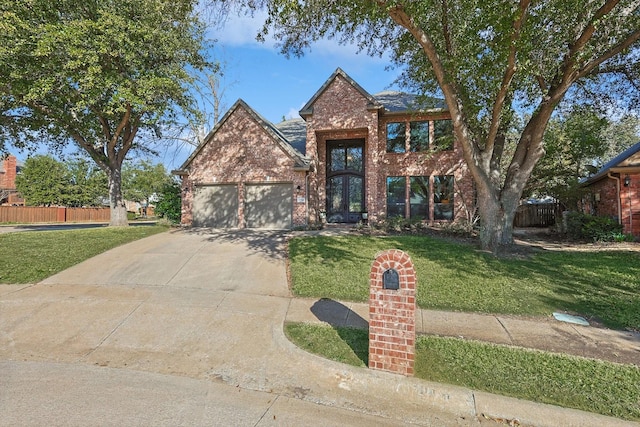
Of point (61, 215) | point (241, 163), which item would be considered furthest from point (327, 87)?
point (61, 215)

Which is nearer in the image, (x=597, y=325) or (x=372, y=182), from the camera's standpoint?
(x=597, y=325)

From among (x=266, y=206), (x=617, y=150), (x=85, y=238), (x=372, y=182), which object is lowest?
(x=85, y=238)

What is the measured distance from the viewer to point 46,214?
29938 millimetres

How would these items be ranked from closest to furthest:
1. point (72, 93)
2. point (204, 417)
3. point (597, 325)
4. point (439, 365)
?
1. point (204, 417)
2. point (439, 365)
3. point (597, 325)
4. point (72, 93)

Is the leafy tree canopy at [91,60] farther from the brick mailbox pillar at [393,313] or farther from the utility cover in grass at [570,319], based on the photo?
the utility cover in grass at [570,319]

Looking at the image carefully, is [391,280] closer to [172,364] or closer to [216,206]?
[172,364]

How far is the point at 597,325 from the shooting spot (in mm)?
5090

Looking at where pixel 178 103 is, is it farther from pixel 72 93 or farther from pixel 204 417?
pixel 204 417

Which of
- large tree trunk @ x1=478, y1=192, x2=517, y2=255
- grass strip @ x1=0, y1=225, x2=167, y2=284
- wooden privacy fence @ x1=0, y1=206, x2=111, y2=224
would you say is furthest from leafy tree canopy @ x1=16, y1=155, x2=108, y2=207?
large tree trunk @ x1=478, y1=192, x2=517, y2=255

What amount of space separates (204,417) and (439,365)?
2522 mm

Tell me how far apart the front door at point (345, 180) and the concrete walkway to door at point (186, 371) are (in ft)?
33.5

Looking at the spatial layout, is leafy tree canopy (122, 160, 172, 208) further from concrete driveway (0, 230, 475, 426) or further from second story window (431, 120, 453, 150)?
concrete driveway (0, 230, 475, 426)

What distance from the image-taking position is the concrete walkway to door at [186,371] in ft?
9.91

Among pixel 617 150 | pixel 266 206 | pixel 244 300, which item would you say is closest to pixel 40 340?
pixel 244 300
